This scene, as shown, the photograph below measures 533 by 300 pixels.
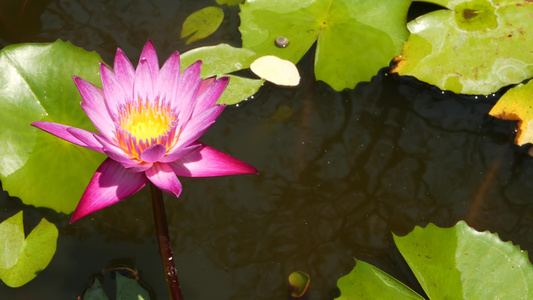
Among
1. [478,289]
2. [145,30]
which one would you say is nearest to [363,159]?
[478,289]

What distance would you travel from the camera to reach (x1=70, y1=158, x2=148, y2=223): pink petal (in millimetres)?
1881

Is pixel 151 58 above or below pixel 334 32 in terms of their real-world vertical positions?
above

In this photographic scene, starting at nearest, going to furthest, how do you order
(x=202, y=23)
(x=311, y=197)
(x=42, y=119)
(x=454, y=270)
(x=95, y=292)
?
(x=454, y=270) < (x=95, y=292) < (x=42, y=119) < (x=311, y=197) < (x=202, y=23)

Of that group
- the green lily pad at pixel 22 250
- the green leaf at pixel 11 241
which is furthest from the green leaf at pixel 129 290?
the green leaf at pixel 11 241

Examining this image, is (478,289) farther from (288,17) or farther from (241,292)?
(288,17)

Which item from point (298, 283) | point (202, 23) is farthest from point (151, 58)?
point (298, 283)

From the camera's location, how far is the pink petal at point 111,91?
200 cm

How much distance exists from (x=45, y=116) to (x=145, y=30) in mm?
939

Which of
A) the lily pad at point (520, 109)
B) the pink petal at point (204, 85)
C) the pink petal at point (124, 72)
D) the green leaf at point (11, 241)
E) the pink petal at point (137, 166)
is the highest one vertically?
the pink petal at point (124, 72)

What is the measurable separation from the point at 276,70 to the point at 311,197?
745mm

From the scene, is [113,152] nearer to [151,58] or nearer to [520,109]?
[151,58]

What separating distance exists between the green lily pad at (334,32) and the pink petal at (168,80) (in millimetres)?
849

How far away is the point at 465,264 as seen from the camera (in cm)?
215

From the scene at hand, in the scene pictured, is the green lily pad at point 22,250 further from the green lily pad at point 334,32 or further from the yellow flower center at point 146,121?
the green lily pad at point 334,32
